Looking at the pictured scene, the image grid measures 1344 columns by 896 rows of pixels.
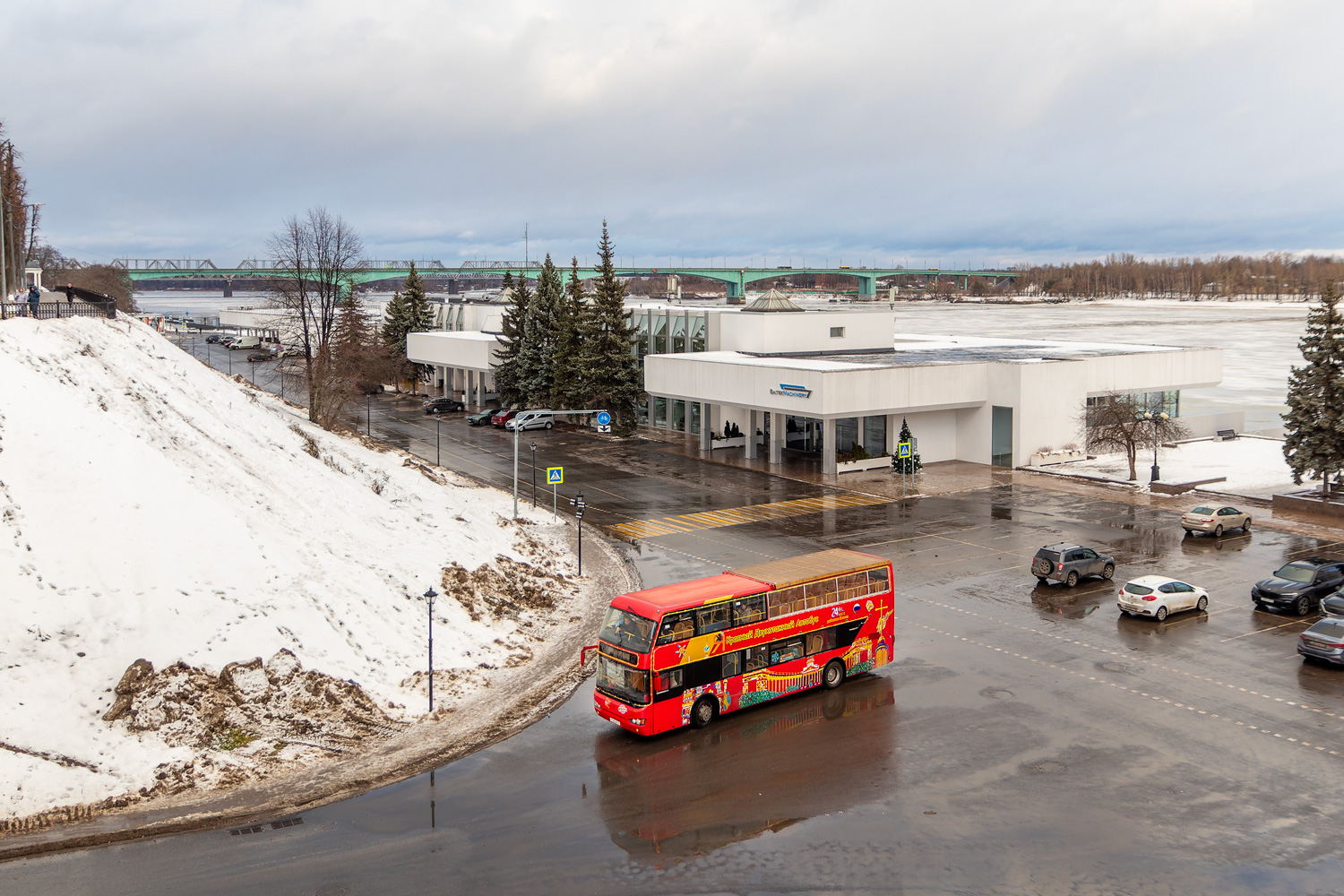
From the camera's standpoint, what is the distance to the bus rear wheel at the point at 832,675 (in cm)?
2392

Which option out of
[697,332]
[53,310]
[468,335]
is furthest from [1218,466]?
[468,335]

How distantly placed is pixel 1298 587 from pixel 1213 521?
363 inches

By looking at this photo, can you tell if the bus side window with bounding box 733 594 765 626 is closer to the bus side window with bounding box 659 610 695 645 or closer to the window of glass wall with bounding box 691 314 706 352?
the bus side window with bounding box 659 610 695 645

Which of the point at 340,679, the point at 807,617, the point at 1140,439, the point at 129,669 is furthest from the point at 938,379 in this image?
the point at 129,669

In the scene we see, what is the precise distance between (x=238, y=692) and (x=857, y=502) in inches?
1198

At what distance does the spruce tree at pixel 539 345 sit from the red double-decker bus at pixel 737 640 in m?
53.9

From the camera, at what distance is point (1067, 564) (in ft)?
107

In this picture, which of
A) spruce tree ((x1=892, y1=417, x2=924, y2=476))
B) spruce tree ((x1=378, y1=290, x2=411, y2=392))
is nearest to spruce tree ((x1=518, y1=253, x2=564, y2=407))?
spruce tree ((x1=378, y1=290, x2=411, y2=392))

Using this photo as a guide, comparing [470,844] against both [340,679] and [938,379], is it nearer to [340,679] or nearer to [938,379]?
[340,679]

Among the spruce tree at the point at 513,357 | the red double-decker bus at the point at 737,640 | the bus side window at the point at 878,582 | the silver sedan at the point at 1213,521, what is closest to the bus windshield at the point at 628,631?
the red double-decker bus at the point at 737,640

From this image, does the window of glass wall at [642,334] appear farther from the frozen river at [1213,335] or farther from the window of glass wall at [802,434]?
the frozen river at [1213,335]

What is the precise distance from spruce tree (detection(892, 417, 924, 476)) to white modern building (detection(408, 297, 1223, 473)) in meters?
0.42

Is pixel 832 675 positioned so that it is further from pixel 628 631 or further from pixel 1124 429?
pixel 1124 429

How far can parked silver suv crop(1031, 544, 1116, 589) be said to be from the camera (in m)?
32.6
